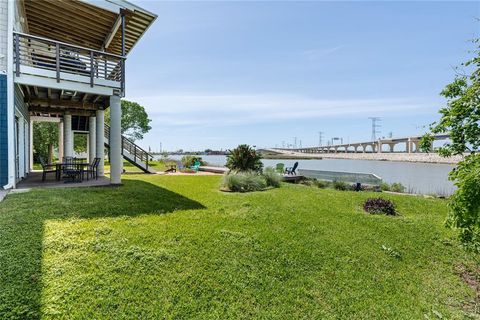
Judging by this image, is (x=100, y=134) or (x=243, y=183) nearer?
(x=243, y=183)

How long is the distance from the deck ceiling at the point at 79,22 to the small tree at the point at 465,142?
10.1 meters

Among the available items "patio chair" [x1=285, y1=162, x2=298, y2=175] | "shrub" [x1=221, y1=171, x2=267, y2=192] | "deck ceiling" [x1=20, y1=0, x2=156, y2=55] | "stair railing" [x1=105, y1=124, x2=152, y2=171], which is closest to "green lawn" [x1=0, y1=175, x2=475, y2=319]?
"shrub" [x1=221, y1=171, x2=267, y2=192]

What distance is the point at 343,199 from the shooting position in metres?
9.32

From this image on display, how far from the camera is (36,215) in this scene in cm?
559

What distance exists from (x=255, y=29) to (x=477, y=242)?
42.4ft

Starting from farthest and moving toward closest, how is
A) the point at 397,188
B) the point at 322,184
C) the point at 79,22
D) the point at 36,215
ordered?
the point at 322,184, the point at 397,188, the point at 79,22, the point at 36,215

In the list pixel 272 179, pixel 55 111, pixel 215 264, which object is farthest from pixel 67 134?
pixel 215 264

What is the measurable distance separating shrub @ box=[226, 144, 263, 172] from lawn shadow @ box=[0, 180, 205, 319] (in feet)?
14.4

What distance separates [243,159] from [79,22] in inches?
333

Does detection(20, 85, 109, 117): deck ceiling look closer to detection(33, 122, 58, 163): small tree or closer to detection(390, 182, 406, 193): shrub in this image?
detection(33, 122, 58, 163): small tree

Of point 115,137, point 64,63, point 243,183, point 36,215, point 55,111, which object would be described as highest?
point 64,63

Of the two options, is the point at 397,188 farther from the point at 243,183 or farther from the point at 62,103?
the point at 62,103

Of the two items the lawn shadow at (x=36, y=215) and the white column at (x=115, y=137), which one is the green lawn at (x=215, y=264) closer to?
the lawn shadow at (x=36, y=215)

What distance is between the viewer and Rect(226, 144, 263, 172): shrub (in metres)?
13.0
